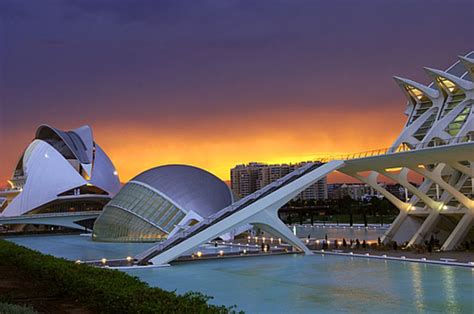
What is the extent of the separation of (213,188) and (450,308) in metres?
33.8

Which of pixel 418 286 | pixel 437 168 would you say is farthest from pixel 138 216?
pixel 418 286

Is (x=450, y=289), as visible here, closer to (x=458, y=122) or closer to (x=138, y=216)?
(x=458, y=122)

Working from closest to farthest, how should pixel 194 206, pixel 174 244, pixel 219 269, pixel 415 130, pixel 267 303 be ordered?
pixel 267 303, pixel 219 269, pixel 174 244, pixel 415 130, pixel 194 206

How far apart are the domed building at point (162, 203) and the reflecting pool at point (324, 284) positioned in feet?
51.9

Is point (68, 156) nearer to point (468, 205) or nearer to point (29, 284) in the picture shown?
point (468, 205)

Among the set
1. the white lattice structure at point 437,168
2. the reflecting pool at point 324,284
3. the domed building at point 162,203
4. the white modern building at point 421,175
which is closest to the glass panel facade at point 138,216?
the domed building at point 162,203

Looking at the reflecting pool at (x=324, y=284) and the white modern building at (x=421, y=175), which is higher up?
the white modern building at (x=421, y=175)

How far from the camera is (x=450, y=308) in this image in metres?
14.6

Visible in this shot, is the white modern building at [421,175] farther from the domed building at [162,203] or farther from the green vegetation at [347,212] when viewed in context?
the green vegetation at [347,212]

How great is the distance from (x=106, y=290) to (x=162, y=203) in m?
34.2

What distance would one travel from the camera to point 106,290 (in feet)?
35.7

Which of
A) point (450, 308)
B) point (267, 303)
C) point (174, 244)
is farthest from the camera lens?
point (174, 244)

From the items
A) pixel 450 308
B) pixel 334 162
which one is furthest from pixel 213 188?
pixel 450 308

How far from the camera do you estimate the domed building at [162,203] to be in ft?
145
